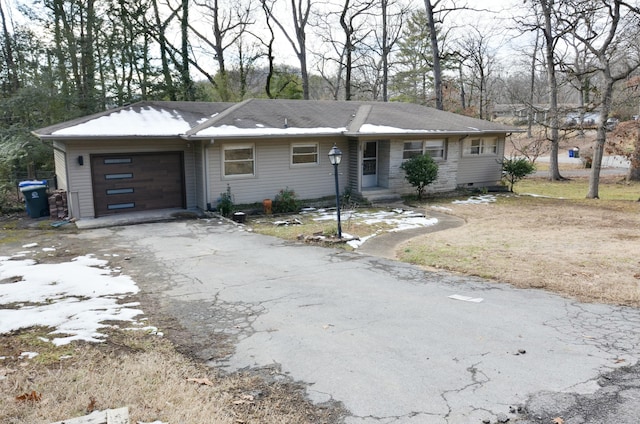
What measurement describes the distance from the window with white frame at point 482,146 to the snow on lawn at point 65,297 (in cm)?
1509

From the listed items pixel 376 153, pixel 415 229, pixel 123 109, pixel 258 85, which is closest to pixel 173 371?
pixel 415 229

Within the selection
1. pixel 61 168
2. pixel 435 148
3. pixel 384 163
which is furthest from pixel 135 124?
pixel 435 148

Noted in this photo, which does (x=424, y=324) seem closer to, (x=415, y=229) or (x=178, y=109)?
(x=415, y=229)

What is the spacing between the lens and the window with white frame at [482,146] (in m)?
19.1

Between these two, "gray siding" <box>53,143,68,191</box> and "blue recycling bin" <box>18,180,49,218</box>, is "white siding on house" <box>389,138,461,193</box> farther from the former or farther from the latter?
"blue recycling bin" <box>18,180,49,218</box>

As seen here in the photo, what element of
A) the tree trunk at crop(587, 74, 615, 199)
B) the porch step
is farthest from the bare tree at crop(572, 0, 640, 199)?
the porch step

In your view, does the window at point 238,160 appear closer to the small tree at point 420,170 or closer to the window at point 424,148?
the small tree at point 420,170

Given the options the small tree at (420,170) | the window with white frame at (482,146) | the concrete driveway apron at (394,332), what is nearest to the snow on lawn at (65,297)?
the concrete driveway apron at (394,332)

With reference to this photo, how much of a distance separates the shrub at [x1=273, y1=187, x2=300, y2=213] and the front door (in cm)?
329

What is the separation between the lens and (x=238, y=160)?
14.7 m

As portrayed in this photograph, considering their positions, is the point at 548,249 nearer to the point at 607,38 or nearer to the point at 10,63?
the point at 607,38

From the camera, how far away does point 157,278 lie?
790 centimetres

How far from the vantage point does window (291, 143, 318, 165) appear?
15.7 metres

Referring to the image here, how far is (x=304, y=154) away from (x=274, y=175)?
4.54 ft
